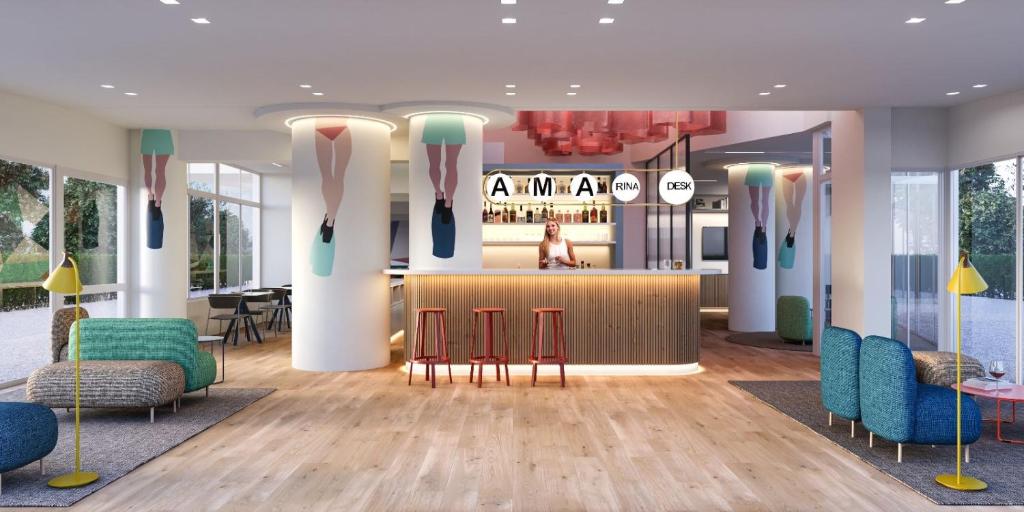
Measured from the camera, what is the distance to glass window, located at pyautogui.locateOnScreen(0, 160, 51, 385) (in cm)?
739

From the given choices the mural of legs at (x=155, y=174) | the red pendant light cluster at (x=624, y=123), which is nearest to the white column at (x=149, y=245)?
the mural of legs at (x=155, y=174)

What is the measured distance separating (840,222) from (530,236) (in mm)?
4668

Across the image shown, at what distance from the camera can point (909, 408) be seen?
4.52 metres

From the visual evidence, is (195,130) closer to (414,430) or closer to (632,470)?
(414,430)

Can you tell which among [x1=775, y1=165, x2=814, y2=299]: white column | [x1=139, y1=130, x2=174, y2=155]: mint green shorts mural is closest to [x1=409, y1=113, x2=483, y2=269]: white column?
[x1=139, y1=130, x2=174, y2=155]: mint green shorts mural

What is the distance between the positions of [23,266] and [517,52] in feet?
18.8

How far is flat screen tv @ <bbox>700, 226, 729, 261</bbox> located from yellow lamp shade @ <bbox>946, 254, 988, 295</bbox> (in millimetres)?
12387

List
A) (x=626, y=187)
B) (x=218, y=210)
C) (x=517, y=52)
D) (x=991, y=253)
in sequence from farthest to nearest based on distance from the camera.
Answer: (x=218, y=210)
(x=626, y=187)
(x=991, y=253)
(x=517, y=52)

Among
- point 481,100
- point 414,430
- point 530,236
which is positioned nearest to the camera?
point 414,430

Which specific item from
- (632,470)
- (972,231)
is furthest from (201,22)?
(972,231)

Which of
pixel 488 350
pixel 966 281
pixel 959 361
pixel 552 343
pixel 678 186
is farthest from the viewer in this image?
pixel 678 186

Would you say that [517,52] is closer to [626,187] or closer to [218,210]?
[626,187]

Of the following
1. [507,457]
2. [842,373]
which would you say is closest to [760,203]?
[842,373]

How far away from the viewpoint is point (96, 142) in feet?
29.4
